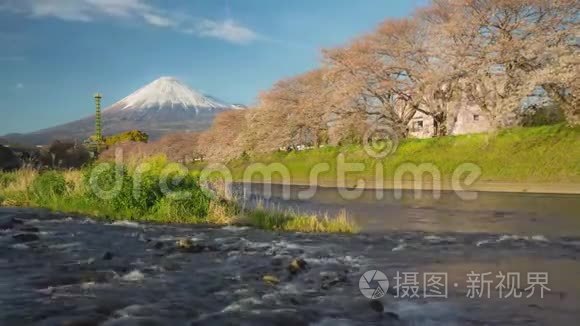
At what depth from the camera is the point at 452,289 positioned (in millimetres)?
8148

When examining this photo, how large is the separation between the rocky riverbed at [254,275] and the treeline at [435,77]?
75.6 feet

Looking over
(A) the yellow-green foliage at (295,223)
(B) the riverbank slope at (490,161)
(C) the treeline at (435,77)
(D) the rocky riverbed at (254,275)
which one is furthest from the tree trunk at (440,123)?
(D) the rocky riverbed at (254,275)

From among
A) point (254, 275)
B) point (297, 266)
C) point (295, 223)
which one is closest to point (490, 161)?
point (295, 223)

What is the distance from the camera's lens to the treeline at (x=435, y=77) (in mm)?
33156

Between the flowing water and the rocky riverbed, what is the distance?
0.02 metres

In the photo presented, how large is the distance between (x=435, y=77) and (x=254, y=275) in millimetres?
31311

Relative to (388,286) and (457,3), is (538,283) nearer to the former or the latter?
(388,286)

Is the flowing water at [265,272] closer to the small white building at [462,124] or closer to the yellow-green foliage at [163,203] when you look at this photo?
the yellow-green foliage at [163,203]

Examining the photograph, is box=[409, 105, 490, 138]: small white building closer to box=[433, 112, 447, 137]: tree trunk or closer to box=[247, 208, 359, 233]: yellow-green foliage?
box=[433, 112, 447, 137]: tree trunk

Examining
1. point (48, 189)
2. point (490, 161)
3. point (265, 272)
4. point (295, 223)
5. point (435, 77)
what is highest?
point (435, 77)

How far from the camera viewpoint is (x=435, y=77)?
3697cm

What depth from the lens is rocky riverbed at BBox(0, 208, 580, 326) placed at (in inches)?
258

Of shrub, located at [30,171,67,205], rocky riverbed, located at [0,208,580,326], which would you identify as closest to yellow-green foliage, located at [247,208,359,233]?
rocky riverbed, located at [0,208,580,326]

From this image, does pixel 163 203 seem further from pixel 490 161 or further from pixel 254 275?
pixel 490 161
